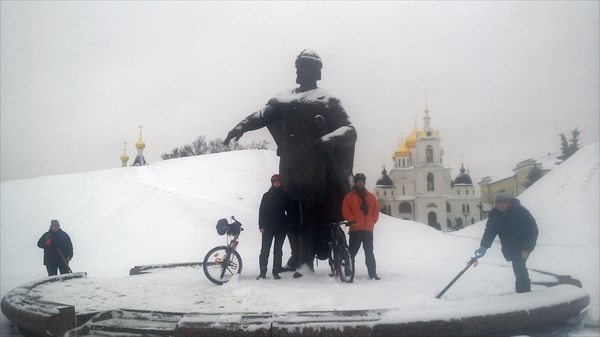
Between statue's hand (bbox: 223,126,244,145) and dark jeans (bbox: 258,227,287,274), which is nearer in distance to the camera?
dark jeans (bbox: 258,227,287,274)

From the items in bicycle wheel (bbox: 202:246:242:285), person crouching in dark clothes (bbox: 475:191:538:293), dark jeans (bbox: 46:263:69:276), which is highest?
person crouching in dark clothes (bbox: 475:191:538:293)

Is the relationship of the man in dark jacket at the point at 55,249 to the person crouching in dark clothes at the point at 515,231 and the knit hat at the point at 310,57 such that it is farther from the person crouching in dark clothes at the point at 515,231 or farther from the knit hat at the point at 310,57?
the person crouching in dark clothes at the point at 515,231

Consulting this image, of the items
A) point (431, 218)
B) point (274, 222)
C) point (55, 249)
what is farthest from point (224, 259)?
point (431, 218)

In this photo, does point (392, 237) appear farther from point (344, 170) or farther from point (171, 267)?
point (344, 170)

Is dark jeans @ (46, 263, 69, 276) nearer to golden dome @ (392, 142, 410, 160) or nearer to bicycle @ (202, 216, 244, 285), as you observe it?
bicycle @ (202, 216, 244, 285)

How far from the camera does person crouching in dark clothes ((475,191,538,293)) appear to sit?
17.8ft

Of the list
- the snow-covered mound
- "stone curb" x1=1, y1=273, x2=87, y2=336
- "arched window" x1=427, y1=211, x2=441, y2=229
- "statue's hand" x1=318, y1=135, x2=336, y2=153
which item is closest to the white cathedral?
"arched window" x1=427, y1=211, x2=441, y2=229

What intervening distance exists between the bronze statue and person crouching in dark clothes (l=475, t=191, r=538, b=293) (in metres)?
2.17

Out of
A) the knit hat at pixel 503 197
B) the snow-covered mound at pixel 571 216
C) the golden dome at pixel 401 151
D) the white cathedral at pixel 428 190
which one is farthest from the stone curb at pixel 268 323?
the golden dome at pixel 401 151

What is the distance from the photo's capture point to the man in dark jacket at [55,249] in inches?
Answer: 398

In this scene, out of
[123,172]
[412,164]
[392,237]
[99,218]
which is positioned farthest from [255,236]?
[412,164]

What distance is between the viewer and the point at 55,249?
1016 cm

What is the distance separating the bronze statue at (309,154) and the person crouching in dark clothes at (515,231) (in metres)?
2.17

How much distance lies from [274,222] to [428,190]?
7328 centimetres
